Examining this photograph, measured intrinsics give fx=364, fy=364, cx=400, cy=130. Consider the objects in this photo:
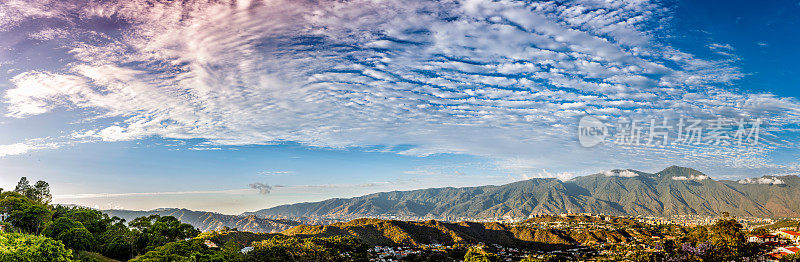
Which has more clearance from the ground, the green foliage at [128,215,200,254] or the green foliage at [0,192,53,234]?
the green foliage at [0,192,53,234]

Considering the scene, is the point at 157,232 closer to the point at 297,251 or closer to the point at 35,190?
the point at 297,251

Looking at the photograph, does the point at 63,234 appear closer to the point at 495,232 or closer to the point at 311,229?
the point at 311,229

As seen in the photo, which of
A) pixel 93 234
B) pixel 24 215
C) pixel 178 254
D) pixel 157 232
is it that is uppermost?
pixel 24 215

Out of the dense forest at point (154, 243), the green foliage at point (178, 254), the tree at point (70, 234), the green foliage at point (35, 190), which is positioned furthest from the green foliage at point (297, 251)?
the green foliage at point (35, 190)

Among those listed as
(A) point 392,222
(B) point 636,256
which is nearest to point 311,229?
(A) point 392,222

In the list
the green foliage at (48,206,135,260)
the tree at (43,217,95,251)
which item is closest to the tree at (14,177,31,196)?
the green foliage at (48,206,135,260)

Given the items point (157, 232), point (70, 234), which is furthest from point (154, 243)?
point (70, 234)

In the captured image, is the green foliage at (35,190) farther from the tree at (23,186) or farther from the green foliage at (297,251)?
the green foliage at (297,251)

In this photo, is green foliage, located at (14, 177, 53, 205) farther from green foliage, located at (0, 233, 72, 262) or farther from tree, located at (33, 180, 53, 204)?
green foliage, located at (0, 233, 72, 262)
